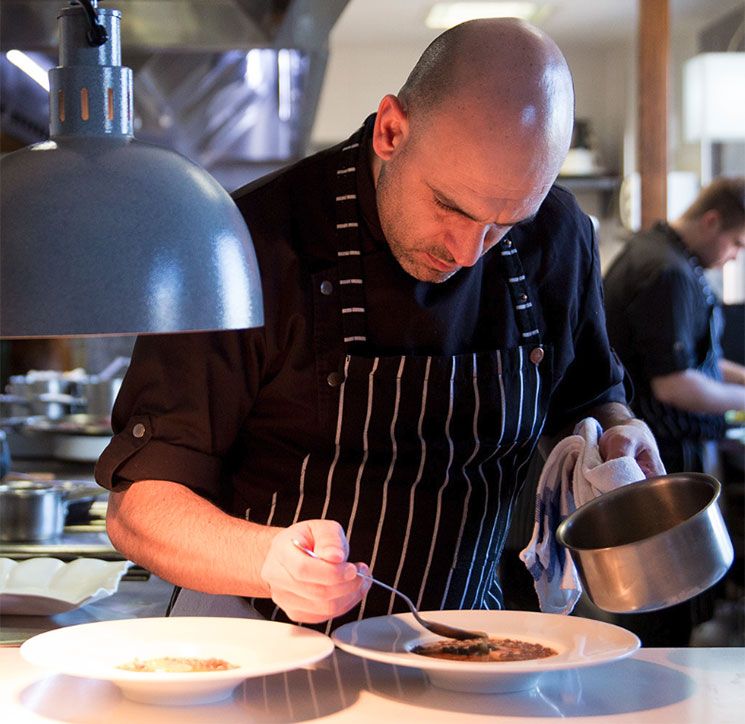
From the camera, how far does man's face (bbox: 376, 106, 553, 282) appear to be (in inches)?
55.7

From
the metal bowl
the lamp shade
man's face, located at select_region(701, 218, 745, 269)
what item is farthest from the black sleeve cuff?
the lamp shade

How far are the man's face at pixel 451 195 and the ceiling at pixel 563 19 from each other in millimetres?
6058

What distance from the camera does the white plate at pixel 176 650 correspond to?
1180 millimetres

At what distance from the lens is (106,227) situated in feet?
3.13

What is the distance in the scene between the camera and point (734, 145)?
24.7 feet

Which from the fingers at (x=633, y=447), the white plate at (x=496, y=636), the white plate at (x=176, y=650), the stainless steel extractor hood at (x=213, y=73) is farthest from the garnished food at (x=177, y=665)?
the stainless steel extractor hood at (x=213, y=73)

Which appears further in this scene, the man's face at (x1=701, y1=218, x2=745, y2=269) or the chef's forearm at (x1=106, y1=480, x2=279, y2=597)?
the man's face at (x1=701, y1=218, x2=745, y2=269)

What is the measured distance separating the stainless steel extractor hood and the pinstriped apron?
54cm

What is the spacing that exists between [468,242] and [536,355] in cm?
31

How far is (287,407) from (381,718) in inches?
20.8

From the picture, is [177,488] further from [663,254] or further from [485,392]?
[663,254]

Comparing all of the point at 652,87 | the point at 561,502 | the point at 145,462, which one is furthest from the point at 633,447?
the point at 652,87

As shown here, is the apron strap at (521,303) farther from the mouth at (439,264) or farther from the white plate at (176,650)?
the white plate at (176,650)

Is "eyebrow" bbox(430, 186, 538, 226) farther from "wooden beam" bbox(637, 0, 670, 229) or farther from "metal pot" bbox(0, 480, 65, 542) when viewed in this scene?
"wooden beam" bbox(637, 0, 670, 229)
